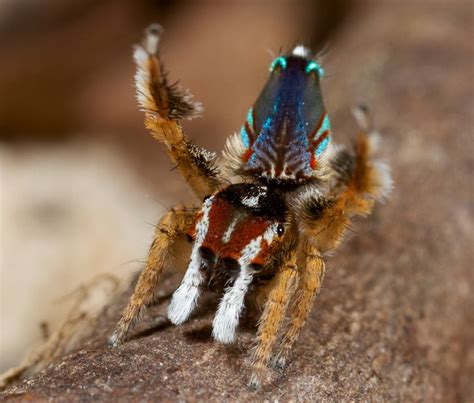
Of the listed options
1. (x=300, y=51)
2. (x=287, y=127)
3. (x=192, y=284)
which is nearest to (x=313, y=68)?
(x=300, y=51)

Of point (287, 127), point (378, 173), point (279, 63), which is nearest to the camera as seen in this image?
point (378, 173)

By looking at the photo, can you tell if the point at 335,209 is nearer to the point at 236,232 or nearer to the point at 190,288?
the point at 236,232

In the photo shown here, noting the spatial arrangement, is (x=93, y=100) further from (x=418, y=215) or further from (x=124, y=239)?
(x=418, y=215)

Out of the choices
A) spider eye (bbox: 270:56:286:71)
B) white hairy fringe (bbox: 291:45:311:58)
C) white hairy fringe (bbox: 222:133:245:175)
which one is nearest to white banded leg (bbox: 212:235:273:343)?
white hairy fringe (bbox: 222:133:245:175)

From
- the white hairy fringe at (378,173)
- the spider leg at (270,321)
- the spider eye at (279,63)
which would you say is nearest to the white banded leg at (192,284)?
the spider leg at (270,321)

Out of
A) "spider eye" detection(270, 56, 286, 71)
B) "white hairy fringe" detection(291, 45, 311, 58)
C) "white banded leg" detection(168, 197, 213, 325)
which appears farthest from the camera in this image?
"white hairy fringe" detection(291, 45, 311, 58)

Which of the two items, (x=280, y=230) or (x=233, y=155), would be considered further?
(x=233, y=155)

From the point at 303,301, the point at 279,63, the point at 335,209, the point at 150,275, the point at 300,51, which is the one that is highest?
the point at 300,51

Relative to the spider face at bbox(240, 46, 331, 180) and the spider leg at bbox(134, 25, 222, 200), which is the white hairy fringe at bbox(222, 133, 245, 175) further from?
the spider leg at bbox(134, 25, 222, 200)
